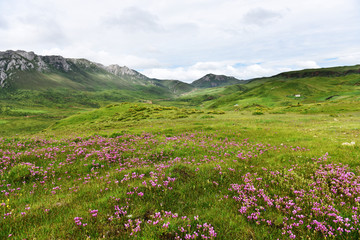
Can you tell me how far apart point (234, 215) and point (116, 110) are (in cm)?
6346

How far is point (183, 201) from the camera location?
17.4 ft

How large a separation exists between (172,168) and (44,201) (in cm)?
460

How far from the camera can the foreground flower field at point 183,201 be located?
387 cm

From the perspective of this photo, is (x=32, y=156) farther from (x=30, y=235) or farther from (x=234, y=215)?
(x=234, y=215)

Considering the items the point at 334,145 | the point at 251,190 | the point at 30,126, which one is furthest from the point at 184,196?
the point at 30,126

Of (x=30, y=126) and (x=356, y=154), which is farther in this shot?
(x=30, y=126)

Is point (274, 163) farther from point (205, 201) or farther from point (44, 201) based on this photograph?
point (44, 201)

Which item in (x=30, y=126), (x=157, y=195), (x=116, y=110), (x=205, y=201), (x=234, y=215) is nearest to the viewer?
(x=234, y=215)

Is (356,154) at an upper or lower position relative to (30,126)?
upper

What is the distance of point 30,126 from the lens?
157125mm

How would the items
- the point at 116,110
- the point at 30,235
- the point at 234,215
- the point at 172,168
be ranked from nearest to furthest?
the point at 30,235, the point at 234,215, the point at 172,168, the point at 116,110

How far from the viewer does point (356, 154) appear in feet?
27.4

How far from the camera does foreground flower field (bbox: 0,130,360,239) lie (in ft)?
12.7

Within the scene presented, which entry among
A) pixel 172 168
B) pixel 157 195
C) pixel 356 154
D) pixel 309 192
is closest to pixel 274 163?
pixel 309 192
